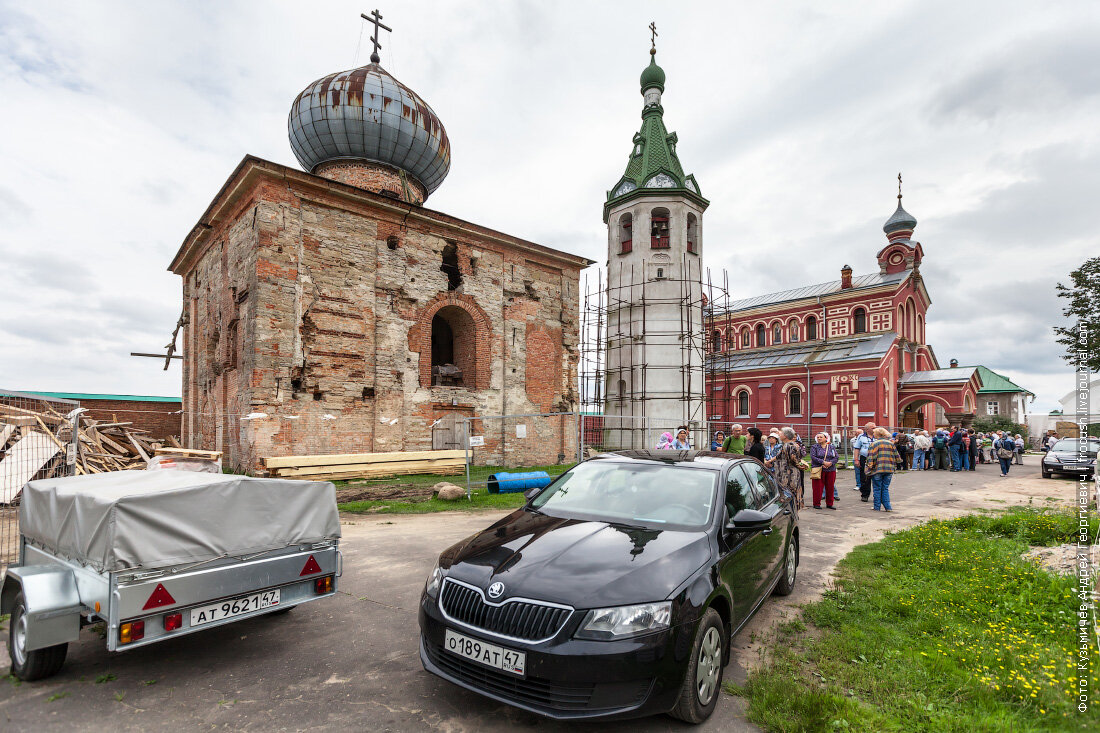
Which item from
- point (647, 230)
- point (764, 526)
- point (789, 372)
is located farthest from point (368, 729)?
point (789, 372)

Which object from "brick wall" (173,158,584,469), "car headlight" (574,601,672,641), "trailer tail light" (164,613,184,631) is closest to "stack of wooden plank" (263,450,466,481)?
"brick wall" (173,158,584,469)

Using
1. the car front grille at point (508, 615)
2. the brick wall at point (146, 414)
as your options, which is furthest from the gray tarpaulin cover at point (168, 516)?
the brick wall at point (146, 414)

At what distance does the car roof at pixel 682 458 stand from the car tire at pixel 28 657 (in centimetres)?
412

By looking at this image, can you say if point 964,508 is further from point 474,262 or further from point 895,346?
point 895,346

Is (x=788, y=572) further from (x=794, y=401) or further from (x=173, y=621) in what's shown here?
(x=794, y=401)

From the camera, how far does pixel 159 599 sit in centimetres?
337

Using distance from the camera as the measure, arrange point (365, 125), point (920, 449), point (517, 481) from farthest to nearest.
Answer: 1. point (920, 449)
2. point (365, 125)
3. point (517, 481)

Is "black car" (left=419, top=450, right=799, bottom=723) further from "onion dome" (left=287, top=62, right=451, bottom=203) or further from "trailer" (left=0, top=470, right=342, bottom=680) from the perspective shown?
"onion dome" (left=287, top=62, right=451, bottom=203)

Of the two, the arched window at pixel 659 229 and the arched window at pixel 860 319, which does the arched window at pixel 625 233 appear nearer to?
the arched window at pixel 659 229

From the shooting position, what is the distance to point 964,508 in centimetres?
1122

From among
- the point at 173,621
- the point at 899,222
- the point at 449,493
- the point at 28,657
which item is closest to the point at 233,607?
the point at 173,621

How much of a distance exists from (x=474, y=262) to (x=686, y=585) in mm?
16811

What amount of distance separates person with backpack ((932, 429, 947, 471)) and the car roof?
66.6ft

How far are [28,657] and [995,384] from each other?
63.5 m
